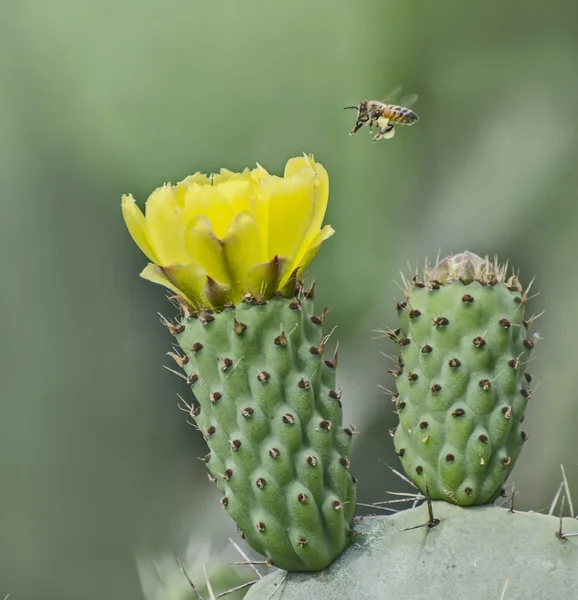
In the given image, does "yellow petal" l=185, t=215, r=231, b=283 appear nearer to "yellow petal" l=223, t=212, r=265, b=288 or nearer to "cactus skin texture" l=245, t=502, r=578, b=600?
"yellow petal" l=223, t=212, r=265, b=288

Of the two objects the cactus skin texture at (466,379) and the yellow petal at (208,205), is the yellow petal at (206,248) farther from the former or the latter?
the cactus skin texture at (466,379)

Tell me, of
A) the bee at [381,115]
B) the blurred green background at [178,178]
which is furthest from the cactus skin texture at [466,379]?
the blurred green background at [178,178]

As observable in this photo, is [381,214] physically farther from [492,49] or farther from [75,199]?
[75,199]

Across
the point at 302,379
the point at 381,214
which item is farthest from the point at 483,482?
the point at 381,214

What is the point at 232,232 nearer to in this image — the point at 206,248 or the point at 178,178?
the point at 206,248

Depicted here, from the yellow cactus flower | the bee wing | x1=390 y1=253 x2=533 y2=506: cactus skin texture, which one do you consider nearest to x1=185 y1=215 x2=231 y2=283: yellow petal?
the yellow cactus flower

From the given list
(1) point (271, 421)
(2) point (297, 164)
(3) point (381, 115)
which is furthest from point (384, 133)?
(1) point (271, 421)
